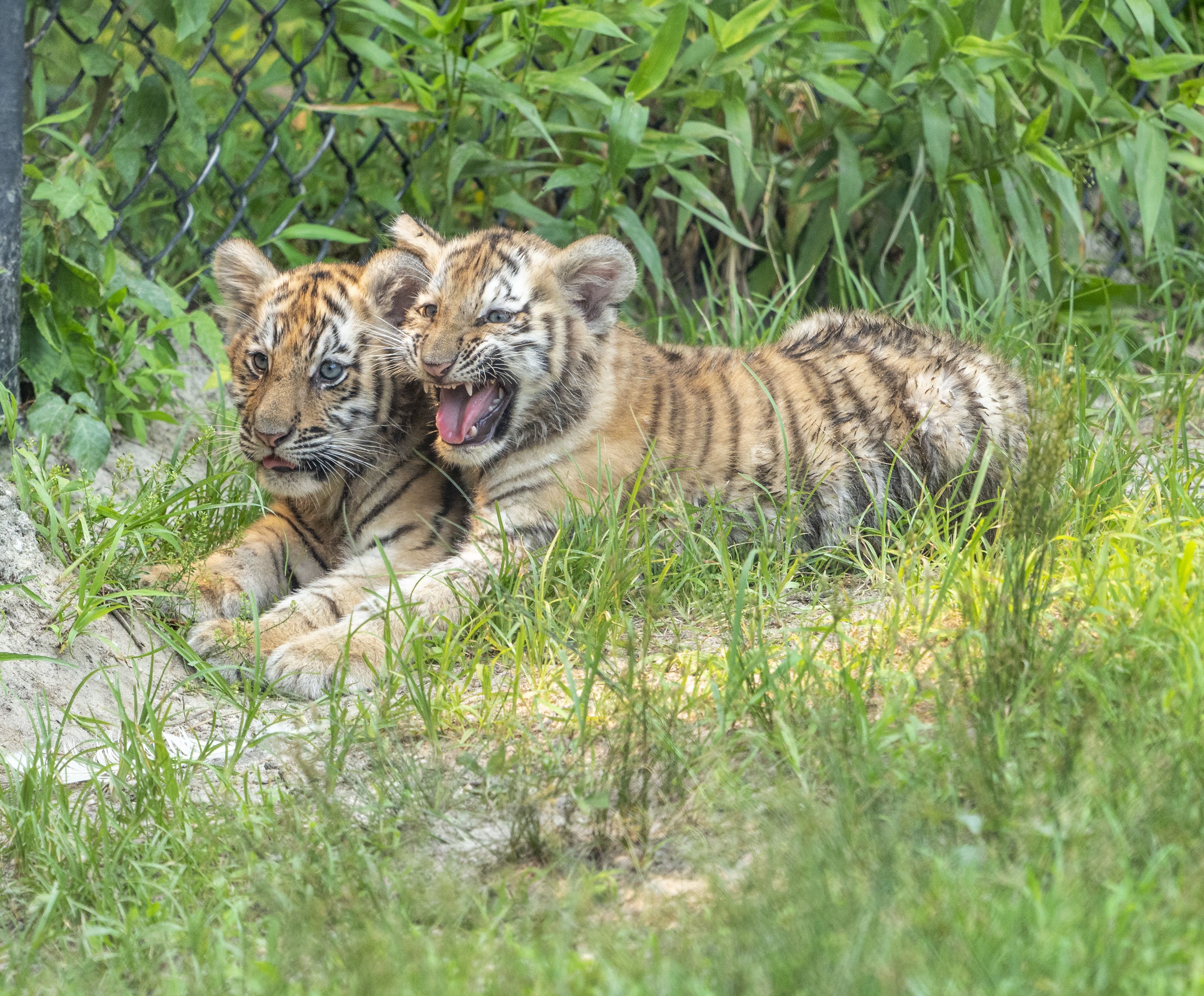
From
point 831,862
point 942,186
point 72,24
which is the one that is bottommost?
point 831,862

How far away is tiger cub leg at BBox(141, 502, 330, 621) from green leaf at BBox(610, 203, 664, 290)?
1.65 metres

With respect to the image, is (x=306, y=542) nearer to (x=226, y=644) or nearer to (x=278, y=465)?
(x=278, y=465)

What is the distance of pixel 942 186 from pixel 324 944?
12.6ft

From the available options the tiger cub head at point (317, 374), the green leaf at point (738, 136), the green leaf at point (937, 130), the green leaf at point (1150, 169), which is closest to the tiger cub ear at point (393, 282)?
the tiger cub head at point (317, 374)

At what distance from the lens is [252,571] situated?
3.83 metres

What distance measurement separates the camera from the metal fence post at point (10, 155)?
3.85 metres

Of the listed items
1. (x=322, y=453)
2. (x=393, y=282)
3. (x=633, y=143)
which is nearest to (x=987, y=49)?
(x=633, y=143)

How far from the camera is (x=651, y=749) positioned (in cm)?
261

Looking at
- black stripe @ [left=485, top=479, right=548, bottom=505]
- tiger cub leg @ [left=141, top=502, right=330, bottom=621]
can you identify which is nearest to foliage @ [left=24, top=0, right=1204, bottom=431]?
tiger cub leg @ [left=141, top=502, right=330, bottom=621]

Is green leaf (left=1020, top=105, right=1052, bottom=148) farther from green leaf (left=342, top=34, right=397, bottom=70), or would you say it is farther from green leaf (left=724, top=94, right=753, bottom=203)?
green leaf (left=342, top=34, right=397, bottom=70)

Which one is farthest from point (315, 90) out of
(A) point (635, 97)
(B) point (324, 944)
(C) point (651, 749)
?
(B) point (324, 944)

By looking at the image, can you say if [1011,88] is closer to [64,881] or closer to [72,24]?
[72,24]

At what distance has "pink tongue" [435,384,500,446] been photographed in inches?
141

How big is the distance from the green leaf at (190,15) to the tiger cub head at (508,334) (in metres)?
1.11
